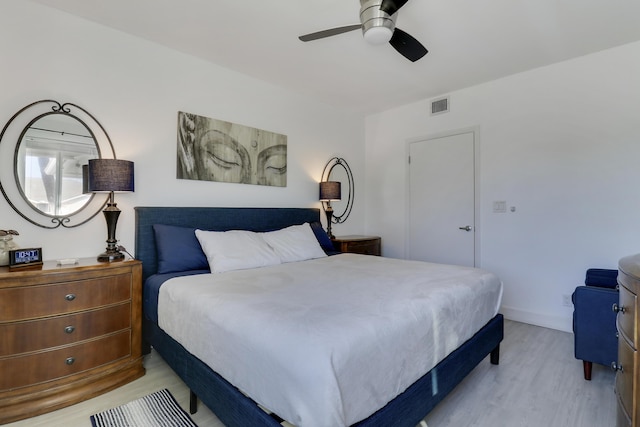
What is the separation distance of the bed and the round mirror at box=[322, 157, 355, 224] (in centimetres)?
97

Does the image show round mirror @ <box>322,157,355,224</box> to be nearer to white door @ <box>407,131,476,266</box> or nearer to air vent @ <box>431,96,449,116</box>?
white door @ <box>407,131,476,266</box>

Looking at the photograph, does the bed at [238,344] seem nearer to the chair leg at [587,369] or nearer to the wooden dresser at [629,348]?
the chair leg at [587,369]

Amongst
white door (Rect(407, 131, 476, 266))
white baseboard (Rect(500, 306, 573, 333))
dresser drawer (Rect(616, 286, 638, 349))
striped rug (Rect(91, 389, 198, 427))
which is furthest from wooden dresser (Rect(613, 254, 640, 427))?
white door (Rect(407, 131, 476, 266))

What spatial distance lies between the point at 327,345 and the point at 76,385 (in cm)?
184

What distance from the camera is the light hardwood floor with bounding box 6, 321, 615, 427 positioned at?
1.70 meters

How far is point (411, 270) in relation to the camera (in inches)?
90.4

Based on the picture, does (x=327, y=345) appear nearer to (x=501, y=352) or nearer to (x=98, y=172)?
(x=98, y=172)

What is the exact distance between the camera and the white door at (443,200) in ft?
12.2

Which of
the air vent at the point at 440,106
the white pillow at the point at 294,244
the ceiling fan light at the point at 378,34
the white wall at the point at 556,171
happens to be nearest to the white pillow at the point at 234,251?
the white pillow at the point at 294,244

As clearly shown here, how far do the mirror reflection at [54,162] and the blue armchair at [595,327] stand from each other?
12.4ft

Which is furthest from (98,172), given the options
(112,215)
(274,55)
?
(274,55)

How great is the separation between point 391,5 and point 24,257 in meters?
2.71

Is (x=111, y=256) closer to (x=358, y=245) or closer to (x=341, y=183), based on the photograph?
(x=358, y=245)

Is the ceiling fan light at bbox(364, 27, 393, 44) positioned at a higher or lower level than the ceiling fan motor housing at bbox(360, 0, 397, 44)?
lower
